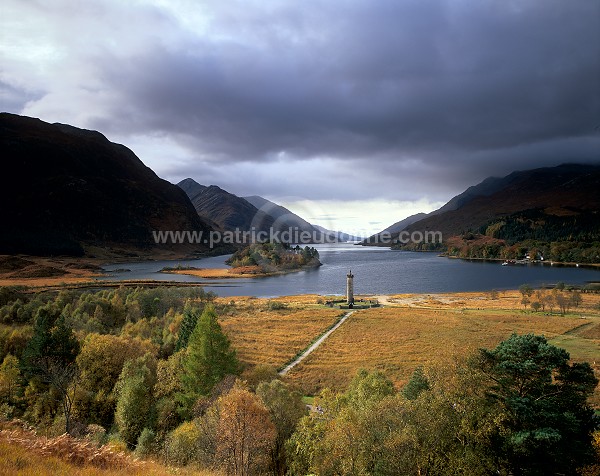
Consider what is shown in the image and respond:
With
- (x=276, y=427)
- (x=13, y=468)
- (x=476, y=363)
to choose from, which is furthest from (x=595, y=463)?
(x=13, y=468)

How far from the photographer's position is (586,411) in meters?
17.2

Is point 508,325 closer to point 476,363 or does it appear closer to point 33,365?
point 476,363

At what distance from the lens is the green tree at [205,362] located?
30297mm

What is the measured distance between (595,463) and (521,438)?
6.10 m

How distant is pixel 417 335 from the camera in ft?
181

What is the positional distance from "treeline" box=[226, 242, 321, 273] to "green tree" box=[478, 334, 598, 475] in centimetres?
15816

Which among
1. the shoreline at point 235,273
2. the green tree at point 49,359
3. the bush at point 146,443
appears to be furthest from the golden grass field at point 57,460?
the shoreline at point 235,273

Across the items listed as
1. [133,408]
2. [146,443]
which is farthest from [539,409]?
[133,408]

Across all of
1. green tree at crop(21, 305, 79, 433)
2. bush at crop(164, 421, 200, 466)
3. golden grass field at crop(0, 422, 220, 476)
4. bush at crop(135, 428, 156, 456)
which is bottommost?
bush at crop(135, 428, 156, 456)

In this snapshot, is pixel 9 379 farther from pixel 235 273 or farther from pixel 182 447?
pixel 235 273

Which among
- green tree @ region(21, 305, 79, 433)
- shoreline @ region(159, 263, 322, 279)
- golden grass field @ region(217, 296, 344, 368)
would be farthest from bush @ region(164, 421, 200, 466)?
shoreline @ region(159, 263, 322, 279)

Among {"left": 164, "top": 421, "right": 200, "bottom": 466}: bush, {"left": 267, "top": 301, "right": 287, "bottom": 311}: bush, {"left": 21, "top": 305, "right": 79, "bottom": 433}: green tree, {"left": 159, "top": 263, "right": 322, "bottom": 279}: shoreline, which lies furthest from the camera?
{"left": 159, "top": 263, "right": 322, "bottom": 279}: shoreline

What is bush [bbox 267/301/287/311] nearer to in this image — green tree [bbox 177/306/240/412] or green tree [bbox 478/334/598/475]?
green tree [bbox 177/306/240/412]

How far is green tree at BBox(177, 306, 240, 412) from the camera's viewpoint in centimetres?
3030
